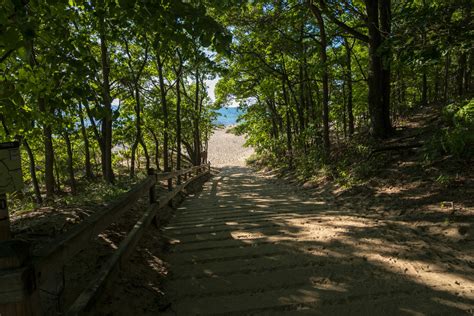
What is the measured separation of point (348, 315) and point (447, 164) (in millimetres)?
4250

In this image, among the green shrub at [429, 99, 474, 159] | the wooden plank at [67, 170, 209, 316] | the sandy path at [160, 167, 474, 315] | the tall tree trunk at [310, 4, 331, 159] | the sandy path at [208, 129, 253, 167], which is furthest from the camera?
the sandy path at [208, 129, 253, 167]

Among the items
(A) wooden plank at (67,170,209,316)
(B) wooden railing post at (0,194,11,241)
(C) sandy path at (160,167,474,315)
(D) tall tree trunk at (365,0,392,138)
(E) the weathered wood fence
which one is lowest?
(C) sandy path at (160,167,474,315)

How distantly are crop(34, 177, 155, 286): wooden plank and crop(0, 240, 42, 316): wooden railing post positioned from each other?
10 centimetres

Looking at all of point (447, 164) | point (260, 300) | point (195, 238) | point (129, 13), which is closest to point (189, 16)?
point (129, 13)

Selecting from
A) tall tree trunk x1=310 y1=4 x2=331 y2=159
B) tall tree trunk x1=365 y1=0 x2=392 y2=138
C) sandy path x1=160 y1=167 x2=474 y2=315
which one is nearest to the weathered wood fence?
sandy path x1=160 y1=167 x2=474 y2=315

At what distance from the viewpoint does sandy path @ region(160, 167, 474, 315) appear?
239 centimetres

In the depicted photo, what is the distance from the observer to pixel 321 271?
295 cm

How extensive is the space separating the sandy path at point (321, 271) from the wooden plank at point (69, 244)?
0.90 metres

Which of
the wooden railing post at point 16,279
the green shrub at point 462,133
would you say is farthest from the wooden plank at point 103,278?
the green shrub at point 462,133

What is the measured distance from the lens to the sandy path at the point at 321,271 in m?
2.39

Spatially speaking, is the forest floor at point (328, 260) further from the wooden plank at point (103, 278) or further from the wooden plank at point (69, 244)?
the wooden plank at point (69, 244)

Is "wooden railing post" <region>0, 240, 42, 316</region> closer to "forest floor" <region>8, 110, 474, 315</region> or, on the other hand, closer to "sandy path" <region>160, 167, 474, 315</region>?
"forest floor" <region>8, 110, 474, 315</region>

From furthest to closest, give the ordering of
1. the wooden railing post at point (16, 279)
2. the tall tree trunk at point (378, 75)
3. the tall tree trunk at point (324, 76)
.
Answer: the tall tree trunk at point (324, 76) → the tall tree trunk at point (378, 75) → the wooden railing post at point (16, 279)

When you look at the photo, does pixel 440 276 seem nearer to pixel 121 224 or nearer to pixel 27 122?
pixel 121 224
